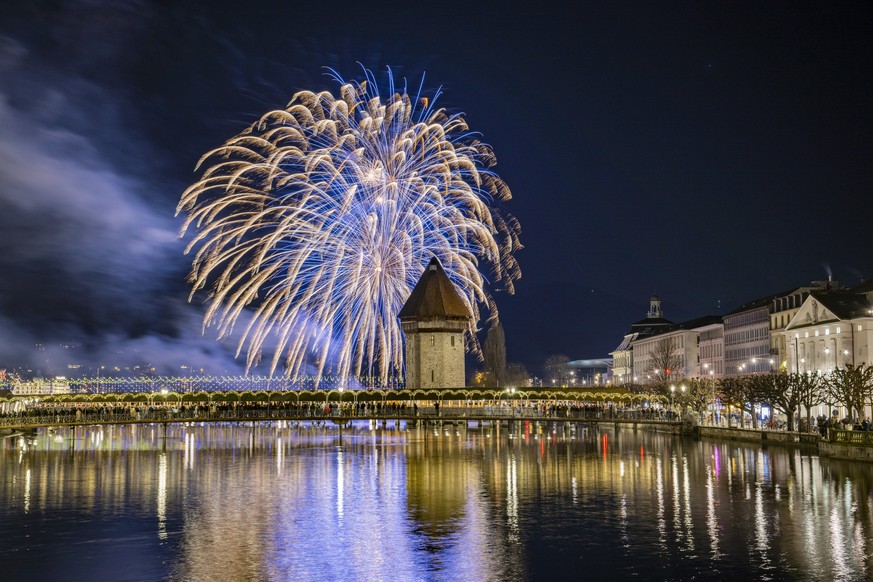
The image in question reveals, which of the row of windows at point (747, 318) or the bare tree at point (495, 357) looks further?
the bare tree at point (495, 357)

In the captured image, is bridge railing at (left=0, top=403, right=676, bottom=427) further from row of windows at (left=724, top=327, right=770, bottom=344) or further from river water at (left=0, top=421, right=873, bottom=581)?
row of windows at (left=724, top=327, right=770, bottom=344)

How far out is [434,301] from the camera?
110 meters

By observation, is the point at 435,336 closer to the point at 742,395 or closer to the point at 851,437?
the point at 742,395

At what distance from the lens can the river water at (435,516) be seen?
2636 centimetres

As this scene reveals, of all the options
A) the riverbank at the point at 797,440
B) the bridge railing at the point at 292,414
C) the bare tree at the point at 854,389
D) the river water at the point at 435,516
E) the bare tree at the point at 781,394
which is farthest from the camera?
the bridge railing at the point at 292,414

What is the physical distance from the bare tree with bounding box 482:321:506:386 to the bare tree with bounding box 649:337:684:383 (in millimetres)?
24058

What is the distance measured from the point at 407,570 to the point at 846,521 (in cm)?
1580

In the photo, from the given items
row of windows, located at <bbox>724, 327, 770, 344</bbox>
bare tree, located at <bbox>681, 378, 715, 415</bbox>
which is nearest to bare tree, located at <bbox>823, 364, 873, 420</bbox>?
bare tree, located at <bbox>681, 378, 715, 415</bbox>

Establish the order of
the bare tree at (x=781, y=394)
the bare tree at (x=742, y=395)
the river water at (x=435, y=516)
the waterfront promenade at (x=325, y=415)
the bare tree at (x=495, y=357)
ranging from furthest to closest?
the bare tree at (x=495, y=357) → the bare tree at (x=742, y=395) → the waterfront promenade at (x=325, y=415) → the bare tree at (x=781, y=394) → the river water at (x=435, y=516)

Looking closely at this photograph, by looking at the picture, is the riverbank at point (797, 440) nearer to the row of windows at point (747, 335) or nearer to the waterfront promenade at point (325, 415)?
the waterfront promenade at point (325, 415)

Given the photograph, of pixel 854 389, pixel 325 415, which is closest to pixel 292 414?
pixel 325 415

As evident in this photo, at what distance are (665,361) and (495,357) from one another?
1048 inches


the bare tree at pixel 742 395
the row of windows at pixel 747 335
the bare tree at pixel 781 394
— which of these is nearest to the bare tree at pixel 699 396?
→ the bare tree at pixel 742 395

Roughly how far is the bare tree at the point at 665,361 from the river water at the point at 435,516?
91255mm
